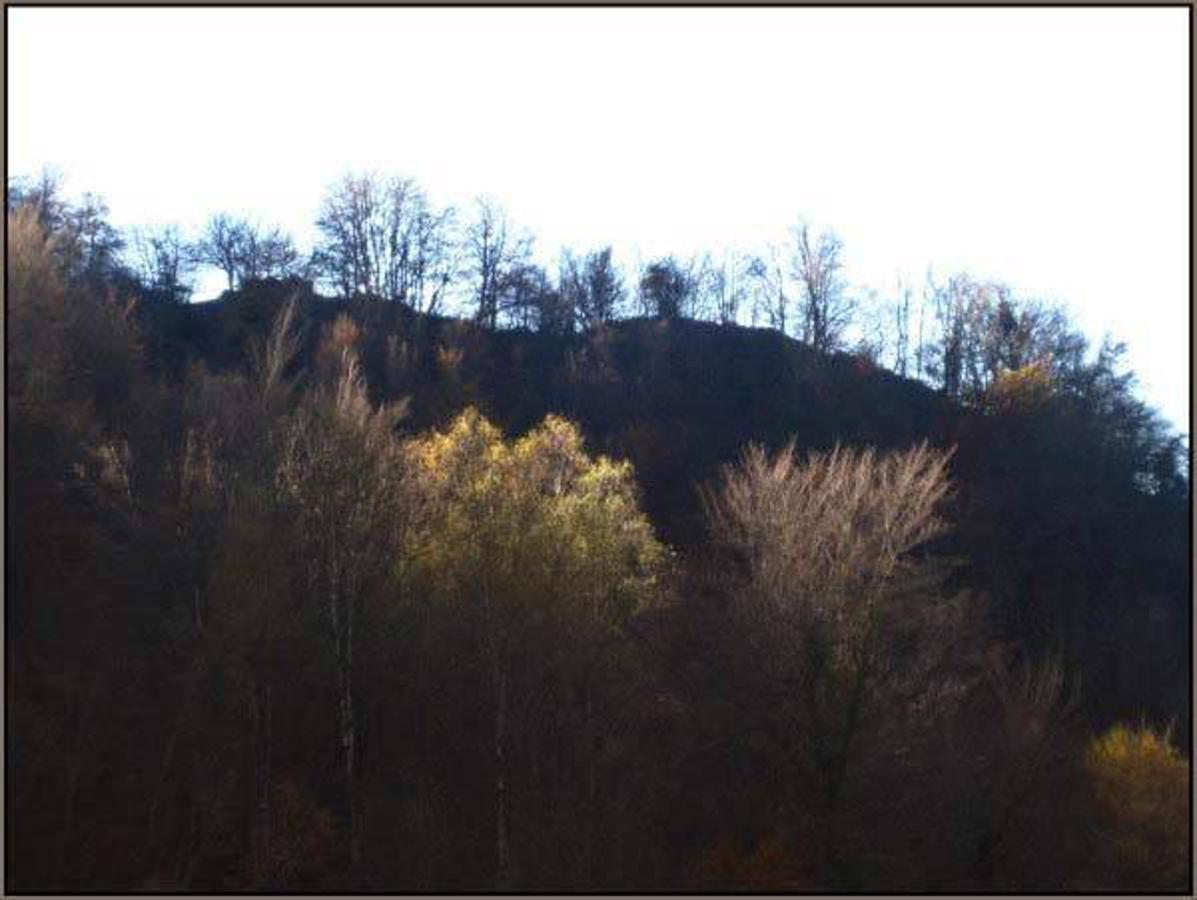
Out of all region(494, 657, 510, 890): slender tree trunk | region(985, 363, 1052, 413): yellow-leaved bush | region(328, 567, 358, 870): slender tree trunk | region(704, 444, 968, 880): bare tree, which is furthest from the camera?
region(985, 363, 1052, 413): yellow-leaved bush

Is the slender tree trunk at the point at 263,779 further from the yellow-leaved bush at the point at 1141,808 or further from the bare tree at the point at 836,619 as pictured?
the yellow-leaved bush at the point at 1141,808

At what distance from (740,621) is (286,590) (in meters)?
8.83

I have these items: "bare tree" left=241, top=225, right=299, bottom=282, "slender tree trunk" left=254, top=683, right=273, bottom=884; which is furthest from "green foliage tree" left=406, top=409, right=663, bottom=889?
"bare tree" left=241, top=225, right=299, bottom=282

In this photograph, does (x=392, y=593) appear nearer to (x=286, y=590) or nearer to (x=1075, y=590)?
(x=286, y=590)

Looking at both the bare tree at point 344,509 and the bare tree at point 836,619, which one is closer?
the bare tree at point 836,619

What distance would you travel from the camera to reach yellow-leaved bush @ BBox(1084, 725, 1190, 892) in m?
26.0

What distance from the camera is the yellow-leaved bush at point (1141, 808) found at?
26.0 metres

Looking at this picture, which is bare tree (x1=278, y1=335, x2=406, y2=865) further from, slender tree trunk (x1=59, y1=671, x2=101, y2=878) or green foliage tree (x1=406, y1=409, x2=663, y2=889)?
slender tree trunk (x1=59, y1=671, x2=101, y2=878)

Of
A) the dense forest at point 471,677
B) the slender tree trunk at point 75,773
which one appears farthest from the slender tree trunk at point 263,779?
the slender tree trunk at point 75,773

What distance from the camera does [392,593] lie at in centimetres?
2727

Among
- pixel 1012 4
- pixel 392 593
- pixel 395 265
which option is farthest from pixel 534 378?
pixel 1012 4

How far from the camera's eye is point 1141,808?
2823cm

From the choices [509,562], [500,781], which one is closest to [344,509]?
[509,562]

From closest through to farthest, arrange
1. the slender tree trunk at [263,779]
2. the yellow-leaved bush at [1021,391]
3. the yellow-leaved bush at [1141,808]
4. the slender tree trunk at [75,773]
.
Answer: the slender tree trunk at [75,773] < the slender tree trunk at [263,779] < the yellow-leaved bush at [1141,808] < the yellow-leaved bush at [1021,391]
